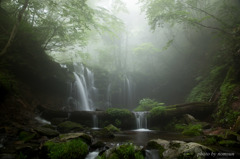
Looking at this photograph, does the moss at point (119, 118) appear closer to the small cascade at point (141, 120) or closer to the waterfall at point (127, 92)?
the small cascade at point (141, 120)

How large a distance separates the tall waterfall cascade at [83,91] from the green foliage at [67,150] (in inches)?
514

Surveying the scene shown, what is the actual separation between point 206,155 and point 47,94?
50.1 ft

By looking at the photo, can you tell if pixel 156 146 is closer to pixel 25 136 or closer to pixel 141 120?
pixel 25 136

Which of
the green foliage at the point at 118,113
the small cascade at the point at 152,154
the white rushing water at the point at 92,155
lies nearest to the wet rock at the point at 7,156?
the white rushing water at the point at 92,155

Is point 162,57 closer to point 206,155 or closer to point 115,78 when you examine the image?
point 115,78

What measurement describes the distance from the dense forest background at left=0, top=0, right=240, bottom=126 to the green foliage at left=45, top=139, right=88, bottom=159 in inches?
231

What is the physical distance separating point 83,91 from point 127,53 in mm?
16815

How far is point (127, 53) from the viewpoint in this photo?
32938 millimetres

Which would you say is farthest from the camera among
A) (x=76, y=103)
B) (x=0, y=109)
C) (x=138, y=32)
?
(x=138, y=32)

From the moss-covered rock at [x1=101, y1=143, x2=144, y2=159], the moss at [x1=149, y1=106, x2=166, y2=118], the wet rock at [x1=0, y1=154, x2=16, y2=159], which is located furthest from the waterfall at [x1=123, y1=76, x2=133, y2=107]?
the wet rock at [x1=0, y1=154, x2=16, y2=159]

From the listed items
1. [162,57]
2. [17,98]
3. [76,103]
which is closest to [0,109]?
[17,98]

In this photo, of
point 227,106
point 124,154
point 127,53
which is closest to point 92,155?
point 124,154

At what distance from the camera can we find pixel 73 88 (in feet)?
58.9

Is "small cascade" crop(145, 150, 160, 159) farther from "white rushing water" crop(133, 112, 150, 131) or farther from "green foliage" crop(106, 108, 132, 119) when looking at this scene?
"white rushing water" crop(133, 112, 150, 131)
